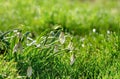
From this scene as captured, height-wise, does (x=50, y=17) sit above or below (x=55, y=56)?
below

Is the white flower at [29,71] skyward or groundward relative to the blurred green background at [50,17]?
skyward

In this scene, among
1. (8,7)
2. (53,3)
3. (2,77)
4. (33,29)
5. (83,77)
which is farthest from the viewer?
(53,3)

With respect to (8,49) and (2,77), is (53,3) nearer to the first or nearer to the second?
(8,49)

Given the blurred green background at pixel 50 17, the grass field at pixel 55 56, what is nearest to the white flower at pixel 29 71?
the grass field at pixel 55 56

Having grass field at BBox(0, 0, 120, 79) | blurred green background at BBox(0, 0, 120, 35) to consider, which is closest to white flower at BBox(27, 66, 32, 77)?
grass field at BBox(0, 0, 120, 79)

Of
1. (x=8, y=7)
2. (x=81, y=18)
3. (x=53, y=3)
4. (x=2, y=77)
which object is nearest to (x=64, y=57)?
(x=2, y=77)

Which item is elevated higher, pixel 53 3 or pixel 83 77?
pixel 83 77

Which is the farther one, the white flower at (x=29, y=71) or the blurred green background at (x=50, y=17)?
the blurred green background at (x=50, y=17)

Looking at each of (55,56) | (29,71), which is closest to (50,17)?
(55,56)

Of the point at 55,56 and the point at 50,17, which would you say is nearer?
the point at 55,56

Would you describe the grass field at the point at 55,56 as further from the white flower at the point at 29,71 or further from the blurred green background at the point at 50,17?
the blurred green background at the point at 50,17

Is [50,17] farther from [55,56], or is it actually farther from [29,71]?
[29,71]
